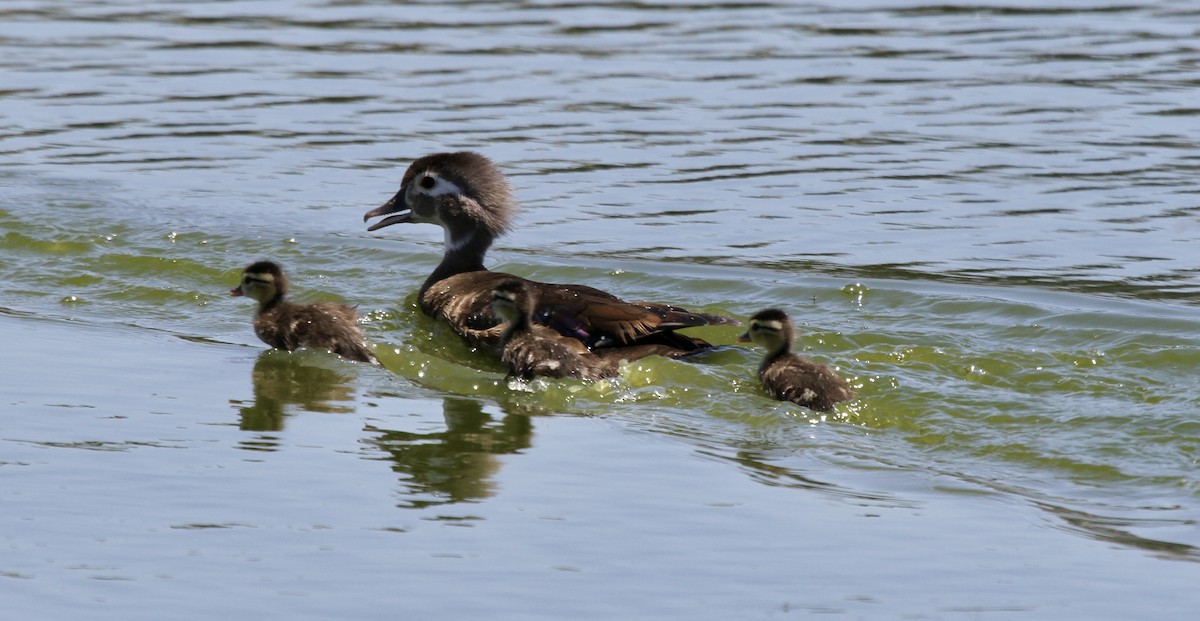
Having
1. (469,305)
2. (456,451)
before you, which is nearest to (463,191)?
(469,305)

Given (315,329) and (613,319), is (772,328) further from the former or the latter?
(315,329)

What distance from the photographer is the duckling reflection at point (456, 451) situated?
661 cm

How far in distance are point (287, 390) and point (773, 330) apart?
2.19 meters

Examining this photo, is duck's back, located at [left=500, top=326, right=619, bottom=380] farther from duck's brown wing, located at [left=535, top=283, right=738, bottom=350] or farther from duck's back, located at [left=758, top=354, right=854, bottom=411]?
duck's back, located at [left=758, top=354, right=854, bottom=411]

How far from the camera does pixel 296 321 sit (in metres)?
8.97

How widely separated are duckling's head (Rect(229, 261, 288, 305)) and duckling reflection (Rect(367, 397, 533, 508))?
1479 mm

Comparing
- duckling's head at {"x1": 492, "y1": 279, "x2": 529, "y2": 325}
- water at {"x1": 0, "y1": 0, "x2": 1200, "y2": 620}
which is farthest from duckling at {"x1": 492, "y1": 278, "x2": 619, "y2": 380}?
water at {"x1": 0, "y1": 0, "x2": 1200, "y2": 620}

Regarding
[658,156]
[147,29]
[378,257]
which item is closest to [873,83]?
[658,156]

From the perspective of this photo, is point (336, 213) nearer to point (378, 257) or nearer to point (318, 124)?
point (378, 257)

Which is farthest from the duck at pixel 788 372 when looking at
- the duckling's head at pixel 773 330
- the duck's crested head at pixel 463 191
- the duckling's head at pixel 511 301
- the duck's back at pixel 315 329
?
the duck's crested head at pixel 463 191

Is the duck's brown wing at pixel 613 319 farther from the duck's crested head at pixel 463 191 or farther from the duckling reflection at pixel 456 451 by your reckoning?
the duck's crested head at pixel 463 191

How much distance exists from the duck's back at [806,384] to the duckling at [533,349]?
0.74m

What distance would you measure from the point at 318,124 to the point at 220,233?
3.37 m

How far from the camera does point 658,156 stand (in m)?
13.7
